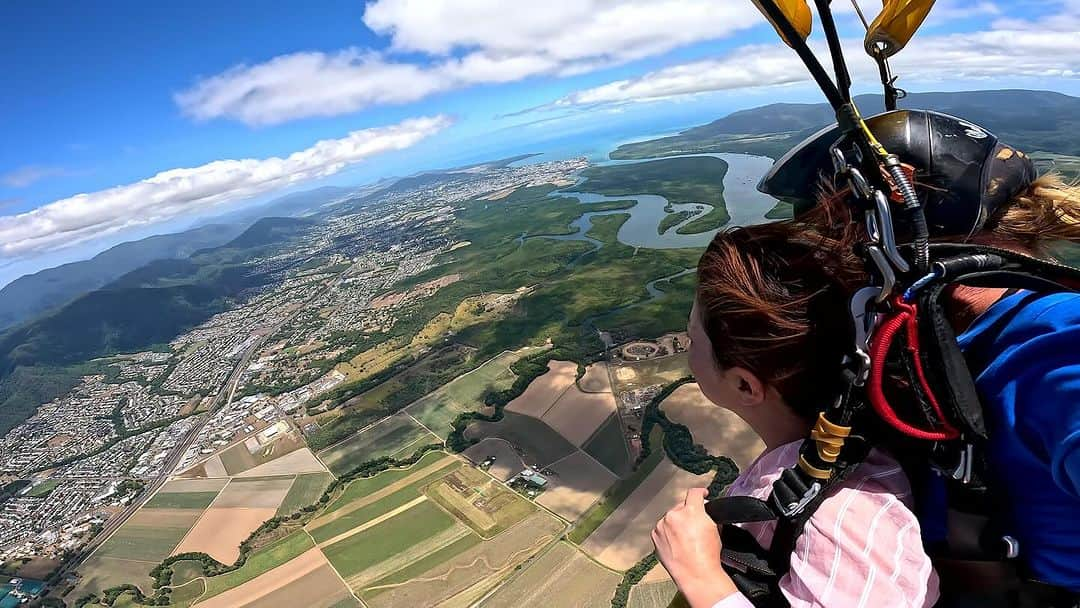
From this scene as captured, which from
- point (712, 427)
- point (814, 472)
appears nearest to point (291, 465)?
point (712, 427)

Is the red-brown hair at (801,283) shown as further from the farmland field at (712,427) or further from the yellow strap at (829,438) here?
the farmland field at (712,427)

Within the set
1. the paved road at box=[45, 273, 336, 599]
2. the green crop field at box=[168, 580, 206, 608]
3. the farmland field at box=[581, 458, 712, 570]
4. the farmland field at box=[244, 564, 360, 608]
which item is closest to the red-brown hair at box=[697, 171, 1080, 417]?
the farmland field at box=[581, 458, 712, 570]

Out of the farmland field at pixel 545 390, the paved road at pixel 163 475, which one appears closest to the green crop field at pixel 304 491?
the farmland field at pixel 545 390

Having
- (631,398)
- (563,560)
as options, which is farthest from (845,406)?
(631,398)

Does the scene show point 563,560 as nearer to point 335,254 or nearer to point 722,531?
point 722,531

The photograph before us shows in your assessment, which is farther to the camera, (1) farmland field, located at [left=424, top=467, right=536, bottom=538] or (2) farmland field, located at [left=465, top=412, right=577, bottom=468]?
(2) farmland field, located at [left=465, top=412, right=577, bottom=468]

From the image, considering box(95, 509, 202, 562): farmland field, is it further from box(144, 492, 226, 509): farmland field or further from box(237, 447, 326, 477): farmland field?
box(237, 447, 326, 477): farmland field
